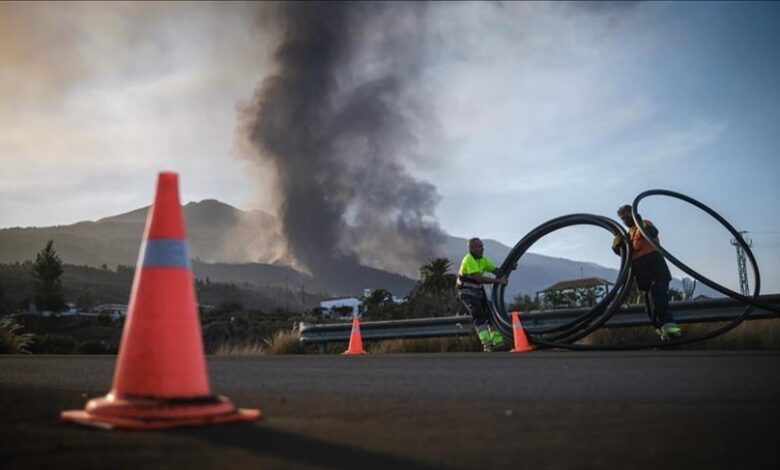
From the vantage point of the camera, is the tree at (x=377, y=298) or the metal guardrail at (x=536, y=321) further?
the tree at (x=377, y=298)

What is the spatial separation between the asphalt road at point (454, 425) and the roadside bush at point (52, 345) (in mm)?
17125

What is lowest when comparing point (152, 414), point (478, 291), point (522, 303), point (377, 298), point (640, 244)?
point (152, 414)

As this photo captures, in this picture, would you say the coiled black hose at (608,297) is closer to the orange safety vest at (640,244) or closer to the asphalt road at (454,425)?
the orange safety vest at (640,244)

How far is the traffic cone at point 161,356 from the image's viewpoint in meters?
3.72

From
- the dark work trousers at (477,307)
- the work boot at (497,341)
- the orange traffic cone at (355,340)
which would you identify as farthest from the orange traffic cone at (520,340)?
the orange traffic cone at (355,340)

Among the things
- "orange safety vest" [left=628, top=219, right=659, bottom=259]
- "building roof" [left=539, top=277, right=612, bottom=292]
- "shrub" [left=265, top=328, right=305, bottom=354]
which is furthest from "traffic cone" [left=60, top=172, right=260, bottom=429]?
"shrub" [left=265, top=328, right=305, bottom=354]

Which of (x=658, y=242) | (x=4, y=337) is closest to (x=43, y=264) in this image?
(x=4, y=337)

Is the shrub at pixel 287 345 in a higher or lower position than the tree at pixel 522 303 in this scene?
lower

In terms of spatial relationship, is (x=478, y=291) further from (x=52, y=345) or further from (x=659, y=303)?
(x=52, y=345)

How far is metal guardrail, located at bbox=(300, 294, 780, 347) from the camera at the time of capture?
11.2 m

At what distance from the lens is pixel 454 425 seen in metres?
3.76

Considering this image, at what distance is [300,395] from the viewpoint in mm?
Result: 5316

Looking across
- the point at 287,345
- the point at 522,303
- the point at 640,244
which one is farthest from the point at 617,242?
the point at 522,303

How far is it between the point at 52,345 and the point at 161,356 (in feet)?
71.8
